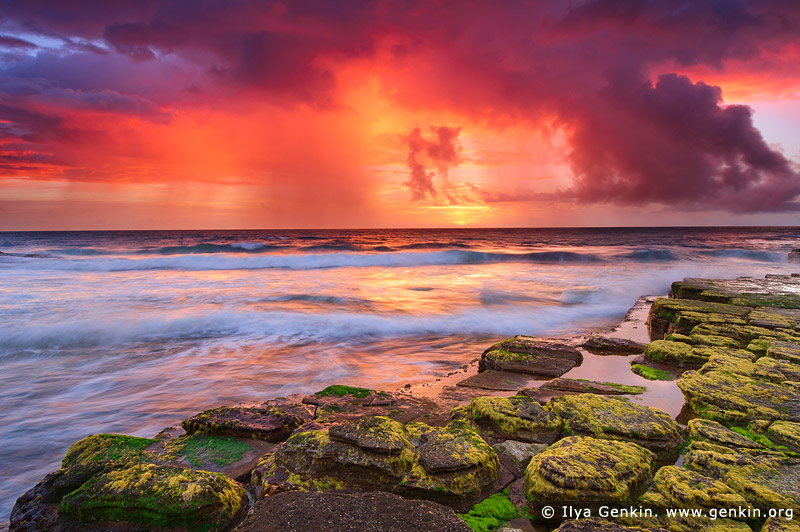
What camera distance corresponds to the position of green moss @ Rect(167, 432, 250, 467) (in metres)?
3.05

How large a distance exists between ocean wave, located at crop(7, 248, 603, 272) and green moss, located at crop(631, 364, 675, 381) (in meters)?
23.6

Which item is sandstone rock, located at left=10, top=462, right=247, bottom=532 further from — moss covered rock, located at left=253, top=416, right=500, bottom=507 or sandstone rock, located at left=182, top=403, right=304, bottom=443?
sandstone rock, located at left=182, top=403, right=304, bottom=443

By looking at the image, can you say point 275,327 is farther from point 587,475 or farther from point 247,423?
point 587,475

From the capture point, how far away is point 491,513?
2.35m

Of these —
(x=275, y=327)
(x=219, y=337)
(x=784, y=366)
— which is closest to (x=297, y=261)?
(x=275, y=327)

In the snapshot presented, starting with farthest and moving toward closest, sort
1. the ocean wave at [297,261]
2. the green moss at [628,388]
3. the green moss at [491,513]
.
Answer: the ocean wave at [297,261]
the green moss at [628,388]
the green moss at [491,513]

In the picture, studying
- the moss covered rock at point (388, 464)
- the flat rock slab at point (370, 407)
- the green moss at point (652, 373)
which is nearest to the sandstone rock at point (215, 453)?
the moss covered rock at point (388, 464)

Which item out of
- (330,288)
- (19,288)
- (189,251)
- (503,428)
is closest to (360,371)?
(503,428)

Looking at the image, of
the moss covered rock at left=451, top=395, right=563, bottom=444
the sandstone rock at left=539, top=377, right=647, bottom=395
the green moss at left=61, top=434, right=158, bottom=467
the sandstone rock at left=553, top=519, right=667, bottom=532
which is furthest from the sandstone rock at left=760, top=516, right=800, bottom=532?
the green moss at left=61, top=434, right=158, bottom=467

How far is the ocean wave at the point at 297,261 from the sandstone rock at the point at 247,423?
927 inches

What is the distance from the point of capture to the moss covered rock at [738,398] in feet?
10.5

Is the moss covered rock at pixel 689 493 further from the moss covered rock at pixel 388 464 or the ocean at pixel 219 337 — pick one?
the ocean at pixel 219 337

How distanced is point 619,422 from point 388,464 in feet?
5.67

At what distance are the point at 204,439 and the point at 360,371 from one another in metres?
3.43
